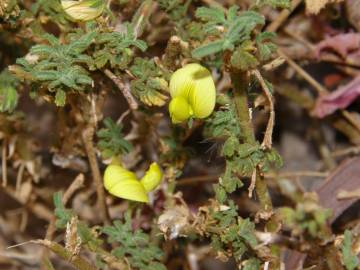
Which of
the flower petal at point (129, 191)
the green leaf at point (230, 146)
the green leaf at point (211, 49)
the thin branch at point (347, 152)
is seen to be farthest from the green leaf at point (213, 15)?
the thin branch at point (347, 152)

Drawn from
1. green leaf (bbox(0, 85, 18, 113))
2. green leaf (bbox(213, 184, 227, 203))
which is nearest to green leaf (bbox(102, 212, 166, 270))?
green leaf (bbox(213, 184, 227, 203))

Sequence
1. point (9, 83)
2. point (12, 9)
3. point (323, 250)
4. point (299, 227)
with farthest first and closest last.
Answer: point (9, 83) < point (12, 9) < point (323, 250) < point (299, 227)

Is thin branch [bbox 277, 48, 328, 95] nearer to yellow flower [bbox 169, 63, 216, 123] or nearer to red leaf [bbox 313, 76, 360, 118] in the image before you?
red leaf [bbox 313, 76, 360, 118]

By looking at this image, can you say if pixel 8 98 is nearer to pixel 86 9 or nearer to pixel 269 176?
pixel 86 9

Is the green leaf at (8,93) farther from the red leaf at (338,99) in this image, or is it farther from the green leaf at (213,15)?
the red leaf at (338,99)

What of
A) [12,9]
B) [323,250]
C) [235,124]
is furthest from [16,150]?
[323,250]

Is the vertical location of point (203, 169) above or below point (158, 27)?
below

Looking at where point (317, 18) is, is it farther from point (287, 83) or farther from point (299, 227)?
point (299, 227)
